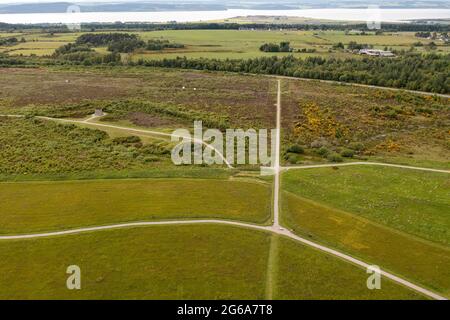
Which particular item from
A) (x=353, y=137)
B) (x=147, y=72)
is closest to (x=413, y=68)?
(x=353, y=137)

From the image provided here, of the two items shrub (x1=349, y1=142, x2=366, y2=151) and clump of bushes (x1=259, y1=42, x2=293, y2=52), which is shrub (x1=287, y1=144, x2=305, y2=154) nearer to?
shrub (x1=349, y1=142, x2=366, y2=151)

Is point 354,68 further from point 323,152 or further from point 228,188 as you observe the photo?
point 228,188

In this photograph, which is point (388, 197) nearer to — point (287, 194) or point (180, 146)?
point (287, 194)

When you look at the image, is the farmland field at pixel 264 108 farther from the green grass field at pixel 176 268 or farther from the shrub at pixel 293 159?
the green grass field at pixel 176 268

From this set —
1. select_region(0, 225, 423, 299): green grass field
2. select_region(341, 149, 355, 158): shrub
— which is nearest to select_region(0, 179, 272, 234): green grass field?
select_region(0, 225, 423, 299): green grass field
